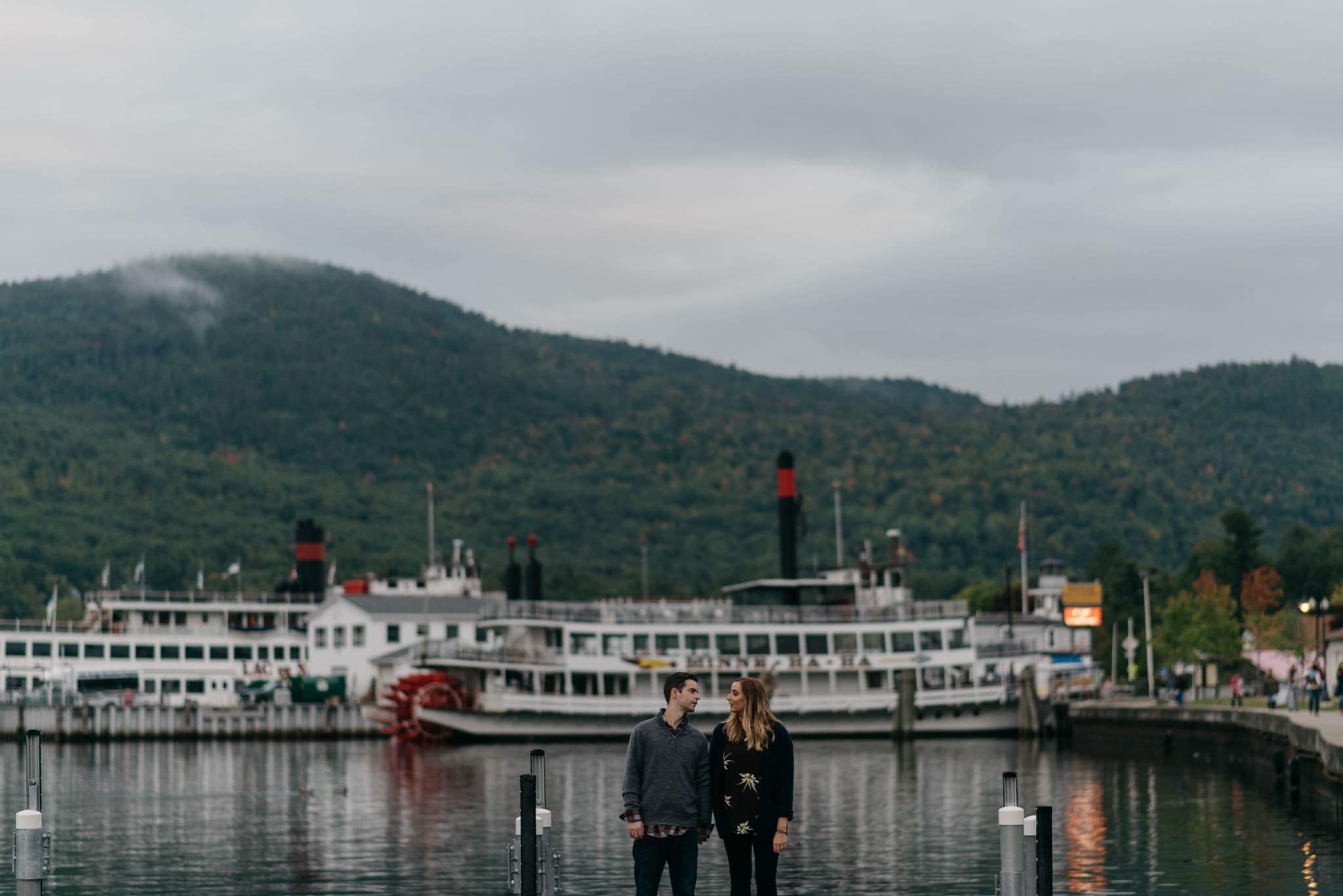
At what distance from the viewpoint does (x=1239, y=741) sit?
56062mm

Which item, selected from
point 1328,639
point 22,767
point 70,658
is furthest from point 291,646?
point 1328,639

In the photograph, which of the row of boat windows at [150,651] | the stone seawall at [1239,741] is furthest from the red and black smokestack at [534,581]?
the stone seawall at [1239,741]

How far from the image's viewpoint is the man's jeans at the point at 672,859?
15.2 m

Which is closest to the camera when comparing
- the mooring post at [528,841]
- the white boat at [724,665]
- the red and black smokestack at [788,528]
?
the mooring post at [528,841]

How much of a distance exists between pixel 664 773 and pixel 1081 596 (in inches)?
4683

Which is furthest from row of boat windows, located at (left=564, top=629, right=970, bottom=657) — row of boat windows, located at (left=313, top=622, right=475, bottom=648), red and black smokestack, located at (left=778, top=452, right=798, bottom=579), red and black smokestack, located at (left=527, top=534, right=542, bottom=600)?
row of boat windows, located at (left=313, top=622, right=475, bottom=648)

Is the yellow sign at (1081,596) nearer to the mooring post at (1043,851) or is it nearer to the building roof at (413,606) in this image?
the building roof at (413,606)

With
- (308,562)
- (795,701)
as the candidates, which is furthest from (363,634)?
(795,701)

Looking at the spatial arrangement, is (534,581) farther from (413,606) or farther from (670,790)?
A: (670,790)

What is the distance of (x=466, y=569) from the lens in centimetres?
10794

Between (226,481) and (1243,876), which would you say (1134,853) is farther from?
(226,481)

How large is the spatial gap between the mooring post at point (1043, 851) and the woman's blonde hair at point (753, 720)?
3.32m

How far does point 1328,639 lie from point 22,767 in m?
57.1

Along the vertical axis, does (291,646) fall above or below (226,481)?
below
